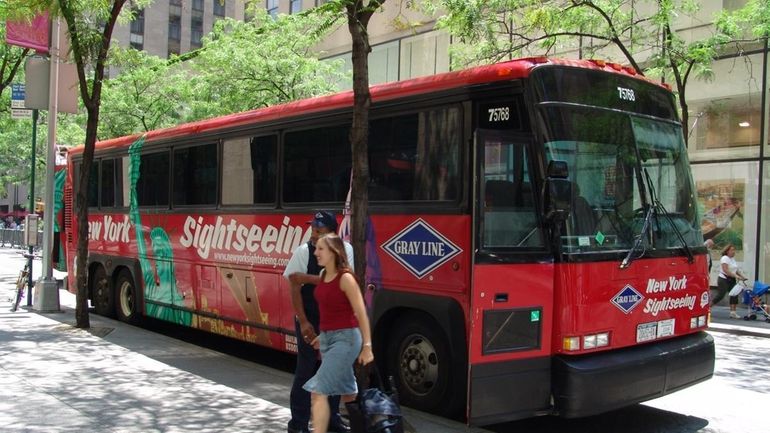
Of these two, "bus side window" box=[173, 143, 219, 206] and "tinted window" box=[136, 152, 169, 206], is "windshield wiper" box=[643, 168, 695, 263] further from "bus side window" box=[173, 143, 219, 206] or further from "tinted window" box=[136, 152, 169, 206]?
"tinted window" box=[136, 152, 169, 206]

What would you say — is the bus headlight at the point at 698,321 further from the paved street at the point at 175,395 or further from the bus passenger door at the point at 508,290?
the bus passenger door at the point at 508,290

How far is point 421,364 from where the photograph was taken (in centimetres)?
638

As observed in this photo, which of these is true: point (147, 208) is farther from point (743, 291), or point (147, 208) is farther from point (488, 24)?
point (743, 291)

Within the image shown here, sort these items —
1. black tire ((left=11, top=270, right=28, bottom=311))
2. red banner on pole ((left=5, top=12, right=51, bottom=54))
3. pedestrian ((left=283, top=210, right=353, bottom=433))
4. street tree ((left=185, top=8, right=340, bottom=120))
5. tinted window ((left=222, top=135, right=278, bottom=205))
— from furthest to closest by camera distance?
street tree ((left=185, top=8, right=340, bottom=120)) → black tire ((left=11, top=270, right=28, bottom=311)) → red banner on pole ((left=5, top=12, right=51, bottom=54)) → tinted window ((left=222, top=135, right=278, bottom=205)) → pedestrian ((left=283, top=210, right=353, bottom=433))

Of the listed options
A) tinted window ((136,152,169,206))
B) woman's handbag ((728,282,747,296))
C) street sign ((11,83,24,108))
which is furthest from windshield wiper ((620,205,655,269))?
street sign ((11,83,24,108))

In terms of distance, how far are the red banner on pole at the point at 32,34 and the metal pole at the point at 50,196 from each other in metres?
0.12

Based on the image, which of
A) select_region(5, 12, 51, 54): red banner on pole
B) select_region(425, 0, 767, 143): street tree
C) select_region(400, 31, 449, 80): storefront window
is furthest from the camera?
select_region(400, 31, 449, 80): storefront window

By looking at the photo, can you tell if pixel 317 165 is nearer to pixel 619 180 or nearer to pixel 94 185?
pixel 619 180

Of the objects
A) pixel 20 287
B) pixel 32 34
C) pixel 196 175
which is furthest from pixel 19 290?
pixel 196 175

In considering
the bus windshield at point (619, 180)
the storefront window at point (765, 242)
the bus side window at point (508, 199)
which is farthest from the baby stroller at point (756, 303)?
the bus side window at point (508, 199)

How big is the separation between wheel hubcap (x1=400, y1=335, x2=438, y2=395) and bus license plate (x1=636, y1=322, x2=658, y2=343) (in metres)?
1.76

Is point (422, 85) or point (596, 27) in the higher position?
point (596, 27)

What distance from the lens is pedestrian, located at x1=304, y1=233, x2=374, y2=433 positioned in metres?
4.59

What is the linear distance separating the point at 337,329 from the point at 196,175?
5.72m
